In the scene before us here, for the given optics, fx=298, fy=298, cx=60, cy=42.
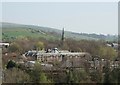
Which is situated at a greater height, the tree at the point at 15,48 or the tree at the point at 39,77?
the tree at the point at 15,48

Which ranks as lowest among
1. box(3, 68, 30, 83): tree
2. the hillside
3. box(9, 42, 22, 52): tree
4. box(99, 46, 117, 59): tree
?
box(3, 68, 30, 83): tree

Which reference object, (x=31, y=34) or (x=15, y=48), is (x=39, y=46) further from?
(x=31, y=34)

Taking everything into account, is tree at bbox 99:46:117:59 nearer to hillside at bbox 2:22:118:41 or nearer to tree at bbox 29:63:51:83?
tree at bbox 29:63:51:83

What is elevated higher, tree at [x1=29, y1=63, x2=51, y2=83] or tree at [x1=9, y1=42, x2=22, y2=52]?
tree at [x1=9, y1=42, x2=22, y2=52]

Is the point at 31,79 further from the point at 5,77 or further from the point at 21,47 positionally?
the point at 21,47

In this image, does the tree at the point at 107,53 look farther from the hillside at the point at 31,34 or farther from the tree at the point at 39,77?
the hillside at the point at 31,34

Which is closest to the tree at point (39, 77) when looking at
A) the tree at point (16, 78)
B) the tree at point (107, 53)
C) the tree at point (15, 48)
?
the tree at point (16, 78)

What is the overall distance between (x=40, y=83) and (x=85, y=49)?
9126 mm

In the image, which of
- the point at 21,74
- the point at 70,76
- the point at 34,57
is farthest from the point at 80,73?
the point at 34,57

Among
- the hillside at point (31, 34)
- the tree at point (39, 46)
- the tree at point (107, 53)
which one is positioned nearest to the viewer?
the tree at point (107, 53)

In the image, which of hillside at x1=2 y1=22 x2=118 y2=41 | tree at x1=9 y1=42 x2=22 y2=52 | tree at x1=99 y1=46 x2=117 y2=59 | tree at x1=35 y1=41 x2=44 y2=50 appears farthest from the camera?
hillside at x1=2 y1=22 x2=118 y2=41

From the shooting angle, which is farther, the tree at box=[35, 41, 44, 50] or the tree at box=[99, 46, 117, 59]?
the tree at box=[35, 41, 44, 50]

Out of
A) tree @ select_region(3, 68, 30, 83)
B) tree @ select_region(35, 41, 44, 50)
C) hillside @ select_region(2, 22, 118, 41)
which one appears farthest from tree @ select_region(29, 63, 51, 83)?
hillside @ select_region(2, 22, 118, 41)

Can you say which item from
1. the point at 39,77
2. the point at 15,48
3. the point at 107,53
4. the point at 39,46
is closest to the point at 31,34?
the point at 39,46
